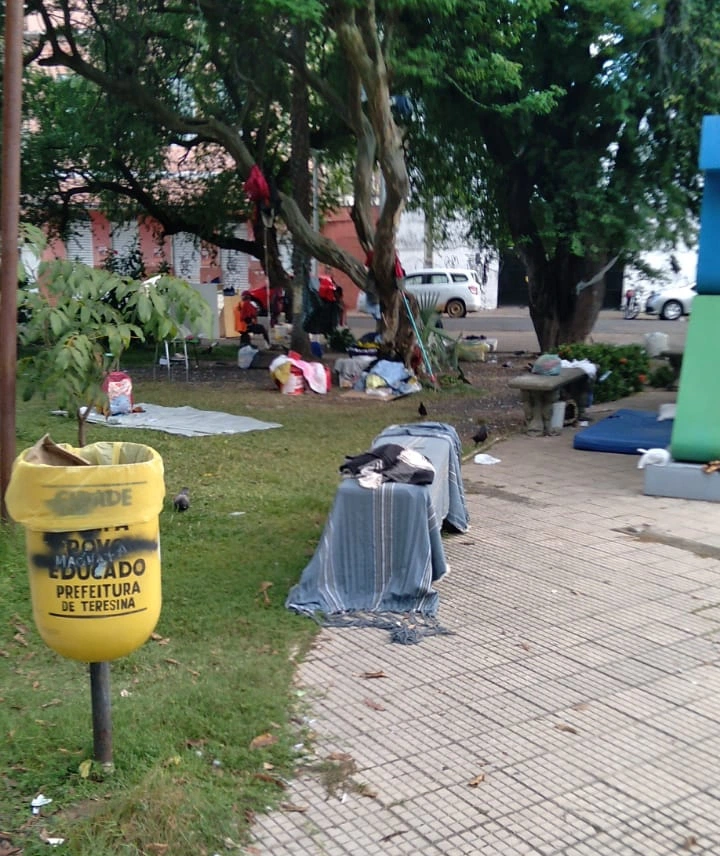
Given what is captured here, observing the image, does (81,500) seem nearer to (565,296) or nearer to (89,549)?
(89,549)

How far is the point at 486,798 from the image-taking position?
3.48 metres

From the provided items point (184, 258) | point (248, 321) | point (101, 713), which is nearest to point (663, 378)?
point (248, 321)

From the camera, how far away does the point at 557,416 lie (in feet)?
36.7

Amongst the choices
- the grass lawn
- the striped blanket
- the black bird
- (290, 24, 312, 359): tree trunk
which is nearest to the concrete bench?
the grass lawn

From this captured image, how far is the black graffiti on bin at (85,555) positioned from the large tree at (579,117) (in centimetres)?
1037

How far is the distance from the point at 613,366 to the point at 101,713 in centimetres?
1111

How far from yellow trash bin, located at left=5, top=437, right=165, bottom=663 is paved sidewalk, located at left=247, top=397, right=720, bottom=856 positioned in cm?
89

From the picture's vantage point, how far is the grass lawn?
3201mm

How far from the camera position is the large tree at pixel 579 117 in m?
12.9

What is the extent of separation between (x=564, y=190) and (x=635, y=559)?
29.8 ft

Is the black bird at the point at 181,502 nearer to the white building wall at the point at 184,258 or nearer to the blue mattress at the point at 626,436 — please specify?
the blue mattress at the point at 626,436

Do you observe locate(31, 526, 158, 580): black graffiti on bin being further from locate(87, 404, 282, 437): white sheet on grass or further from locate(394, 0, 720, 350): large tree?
locate(394, 0, 720, 350): large tree

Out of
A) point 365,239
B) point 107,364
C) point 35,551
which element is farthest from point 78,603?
point 365,239

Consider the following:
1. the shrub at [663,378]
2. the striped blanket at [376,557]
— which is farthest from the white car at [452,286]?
the striped blanket at [376,557]
